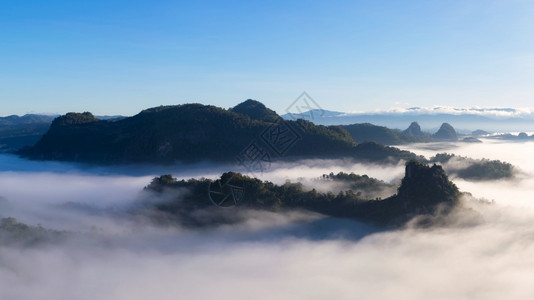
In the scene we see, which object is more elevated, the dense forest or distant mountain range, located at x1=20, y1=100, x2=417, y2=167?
distant mountain range, located at x1=20, y1=100, x2=417, y2=167

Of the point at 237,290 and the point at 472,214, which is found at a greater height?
the point at 472,214

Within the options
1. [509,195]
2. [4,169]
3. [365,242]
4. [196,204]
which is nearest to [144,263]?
[196,204]

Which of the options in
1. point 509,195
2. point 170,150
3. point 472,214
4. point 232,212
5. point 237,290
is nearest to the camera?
point 237,290

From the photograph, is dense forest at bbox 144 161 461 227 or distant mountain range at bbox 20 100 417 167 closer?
dense forest at bbox 144 161 461 227

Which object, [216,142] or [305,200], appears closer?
[305,200]

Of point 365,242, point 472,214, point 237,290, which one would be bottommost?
point 237,290

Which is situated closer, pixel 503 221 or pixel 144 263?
pixel 144 263

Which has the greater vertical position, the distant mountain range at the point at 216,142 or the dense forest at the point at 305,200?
the distant mountain range at the point at 216,142

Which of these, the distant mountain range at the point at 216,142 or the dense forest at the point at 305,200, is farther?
the distant mountain range at the point at 216,142

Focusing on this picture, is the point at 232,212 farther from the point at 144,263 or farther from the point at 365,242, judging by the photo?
the point at 365,242

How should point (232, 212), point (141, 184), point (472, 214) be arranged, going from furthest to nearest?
point (141, 184) → point (232, 212) → point (472, 214)

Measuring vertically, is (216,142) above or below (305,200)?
above
